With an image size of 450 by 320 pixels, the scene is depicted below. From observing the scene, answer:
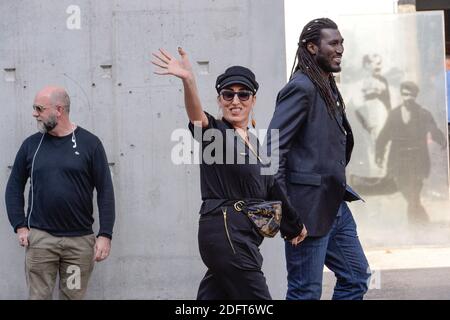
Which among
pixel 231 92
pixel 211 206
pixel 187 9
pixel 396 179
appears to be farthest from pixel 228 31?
pixel 396 179

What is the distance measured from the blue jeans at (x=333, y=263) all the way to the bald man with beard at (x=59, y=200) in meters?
1.39

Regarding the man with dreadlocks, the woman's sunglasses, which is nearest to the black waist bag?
the man with dreadlocks

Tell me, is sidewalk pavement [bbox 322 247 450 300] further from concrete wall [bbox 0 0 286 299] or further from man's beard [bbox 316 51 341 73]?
man's beard [bbox 316 51 341 73]

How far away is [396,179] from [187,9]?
365cm

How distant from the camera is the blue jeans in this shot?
4413 mm

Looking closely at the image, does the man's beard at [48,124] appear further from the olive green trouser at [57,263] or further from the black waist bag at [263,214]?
the black waist bag at [263,214]

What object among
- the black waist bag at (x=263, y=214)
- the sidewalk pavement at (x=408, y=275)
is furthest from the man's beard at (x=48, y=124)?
the sidewalk pavement at (x=408, y=275)

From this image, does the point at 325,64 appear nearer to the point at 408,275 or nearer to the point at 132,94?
the point at 132,94

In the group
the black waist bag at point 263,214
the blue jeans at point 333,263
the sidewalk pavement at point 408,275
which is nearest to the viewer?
the black waist bag at point 263,214

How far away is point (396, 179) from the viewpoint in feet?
28.0

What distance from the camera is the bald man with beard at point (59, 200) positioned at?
5.08m
